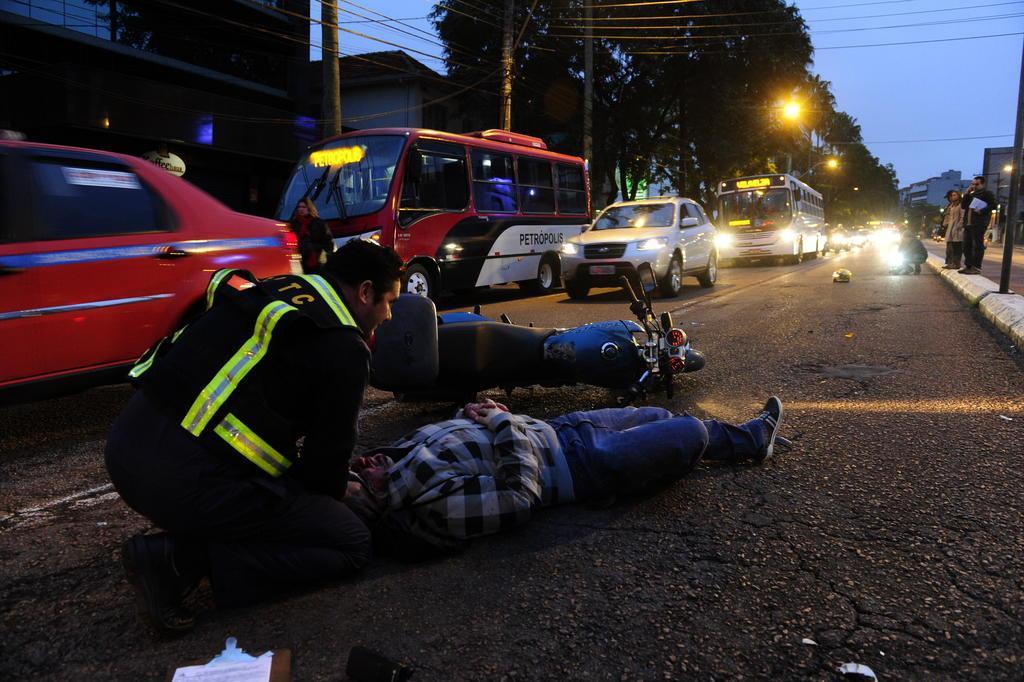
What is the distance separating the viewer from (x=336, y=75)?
1412 cm

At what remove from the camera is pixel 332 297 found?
2338mm

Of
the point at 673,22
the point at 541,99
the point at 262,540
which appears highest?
the point at 673,22

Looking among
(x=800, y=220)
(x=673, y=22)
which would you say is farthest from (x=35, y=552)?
(x=673, y=22)

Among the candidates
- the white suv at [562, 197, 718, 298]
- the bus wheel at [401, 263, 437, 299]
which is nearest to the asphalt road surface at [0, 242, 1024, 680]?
the bus wheel at [401, 263, 437, 299]

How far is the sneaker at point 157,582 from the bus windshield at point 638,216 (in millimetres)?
11953

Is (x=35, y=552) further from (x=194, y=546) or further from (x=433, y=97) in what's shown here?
(x=433, y=97)

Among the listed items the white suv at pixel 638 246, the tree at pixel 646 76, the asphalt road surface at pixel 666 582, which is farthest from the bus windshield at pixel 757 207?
the asphalt road surface at pixel 666 582

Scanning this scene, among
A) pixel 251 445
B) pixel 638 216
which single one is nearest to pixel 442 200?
pixel 638 216

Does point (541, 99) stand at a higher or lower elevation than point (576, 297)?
higher

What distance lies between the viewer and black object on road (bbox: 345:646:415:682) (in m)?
1.97

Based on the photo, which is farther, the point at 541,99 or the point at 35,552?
the point at 541,99

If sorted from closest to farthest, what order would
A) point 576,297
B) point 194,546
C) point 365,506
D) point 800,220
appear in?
1. point 194,546
2. point 365,506
3. point 576,297
4. point 800,220

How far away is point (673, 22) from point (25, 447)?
30.0 metres

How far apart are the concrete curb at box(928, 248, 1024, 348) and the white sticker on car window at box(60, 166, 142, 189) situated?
7.71m
